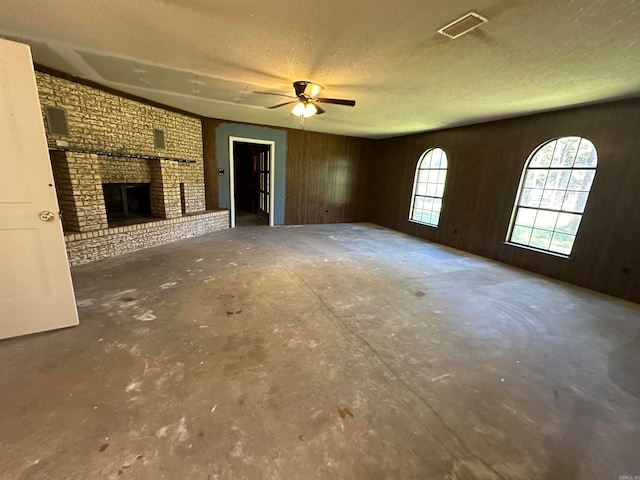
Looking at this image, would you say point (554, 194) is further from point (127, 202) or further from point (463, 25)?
point (127, 202)

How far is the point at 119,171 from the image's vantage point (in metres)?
4.53

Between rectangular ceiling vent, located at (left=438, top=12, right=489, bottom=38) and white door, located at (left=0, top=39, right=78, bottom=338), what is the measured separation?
10.1 ft

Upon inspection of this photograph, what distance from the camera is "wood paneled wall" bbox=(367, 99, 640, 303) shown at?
3508 mm

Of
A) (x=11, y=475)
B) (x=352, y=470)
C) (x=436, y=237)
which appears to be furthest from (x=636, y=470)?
(x=436, y=237)

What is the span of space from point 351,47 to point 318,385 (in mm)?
2813

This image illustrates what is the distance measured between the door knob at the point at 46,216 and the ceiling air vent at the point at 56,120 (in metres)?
Result: 2.21

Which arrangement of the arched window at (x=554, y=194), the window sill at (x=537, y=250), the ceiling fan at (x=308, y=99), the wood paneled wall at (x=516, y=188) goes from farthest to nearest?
the window sill at (x=537, y=250) < the arched window at (x=554, y=194) < the wood paneled wall at (x=516, y=188) < the ceiling fan at (x=308, y=99)

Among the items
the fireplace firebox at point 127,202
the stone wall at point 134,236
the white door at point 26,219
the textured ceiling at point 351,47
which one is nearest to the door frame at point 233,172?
the stone wall at point 134,236

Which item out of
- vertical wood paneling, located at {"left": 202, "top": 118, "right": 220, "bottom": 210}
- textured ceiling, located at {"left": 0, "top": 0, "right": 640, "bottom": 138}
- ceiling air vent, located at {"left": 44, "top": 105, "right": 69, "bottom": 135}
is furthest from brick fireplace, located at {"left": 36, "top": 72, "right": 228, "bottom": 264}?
textured ceiling, located at {"left": 0, "top": 0, "right": 640, "bottom": 138}

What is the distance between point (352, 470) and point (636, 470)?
1483 millimetres

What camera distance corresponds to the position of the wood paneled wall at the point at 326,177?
7.24m

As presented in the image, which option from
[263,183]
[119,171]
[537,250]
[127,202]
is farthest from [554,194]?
[127,202]

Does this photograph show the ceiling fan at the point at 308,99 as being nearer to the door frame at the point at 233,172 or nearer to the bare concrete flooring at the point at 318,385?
the bare concrete flooring at the point at 318,385

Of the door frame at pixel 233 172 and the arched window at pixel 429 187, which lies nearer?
the arched window at pixel 429 187
